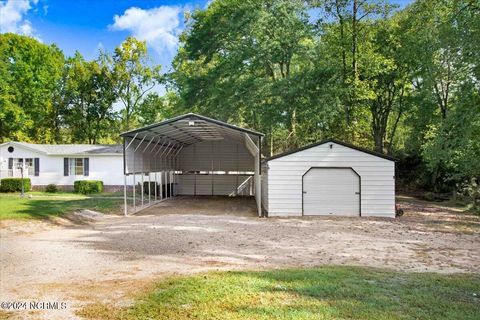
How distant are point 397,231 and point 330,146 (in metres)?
3.97

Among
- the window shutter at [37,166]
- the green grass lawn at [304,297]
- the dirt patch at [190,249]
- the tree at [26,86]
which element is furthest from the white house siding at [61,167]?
the green grass lawn at [304,297]

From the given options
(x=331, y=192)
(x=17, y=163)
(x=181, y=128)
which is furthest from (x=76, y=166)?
(x=331, y=192)

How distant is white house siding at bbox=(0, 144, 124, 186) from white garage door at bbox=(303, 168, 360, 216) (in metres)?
14.2

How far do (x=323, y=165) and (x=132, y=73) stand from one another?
26.7 meters

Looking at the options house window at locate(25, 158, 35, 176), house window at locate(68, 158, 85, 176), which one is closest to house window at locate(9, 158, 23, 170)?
house window at locate(25, 158, 35, 176)

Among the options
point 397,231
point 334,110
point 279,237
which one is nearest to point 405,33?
point 334,110

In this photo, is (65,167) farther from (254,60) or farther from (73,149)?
(254,60)

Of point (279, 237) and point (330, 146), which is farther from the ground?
point (330, 146)

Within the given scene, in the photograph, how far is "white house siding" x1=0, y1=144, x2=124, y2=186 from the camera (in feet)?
78.8

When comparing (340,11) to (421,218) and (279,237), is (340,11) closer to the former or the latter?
(421,218)

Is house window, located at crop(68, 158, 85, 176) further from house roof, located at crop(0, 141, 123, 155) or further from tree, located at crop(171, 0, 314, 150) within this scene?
tree, located at crop(171, 0, 314, 150)

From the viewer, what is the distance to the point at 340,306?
4.02 m

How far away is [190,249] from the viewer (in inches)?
309

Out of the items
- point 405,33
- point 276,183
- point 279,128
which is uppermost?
point 405,33
